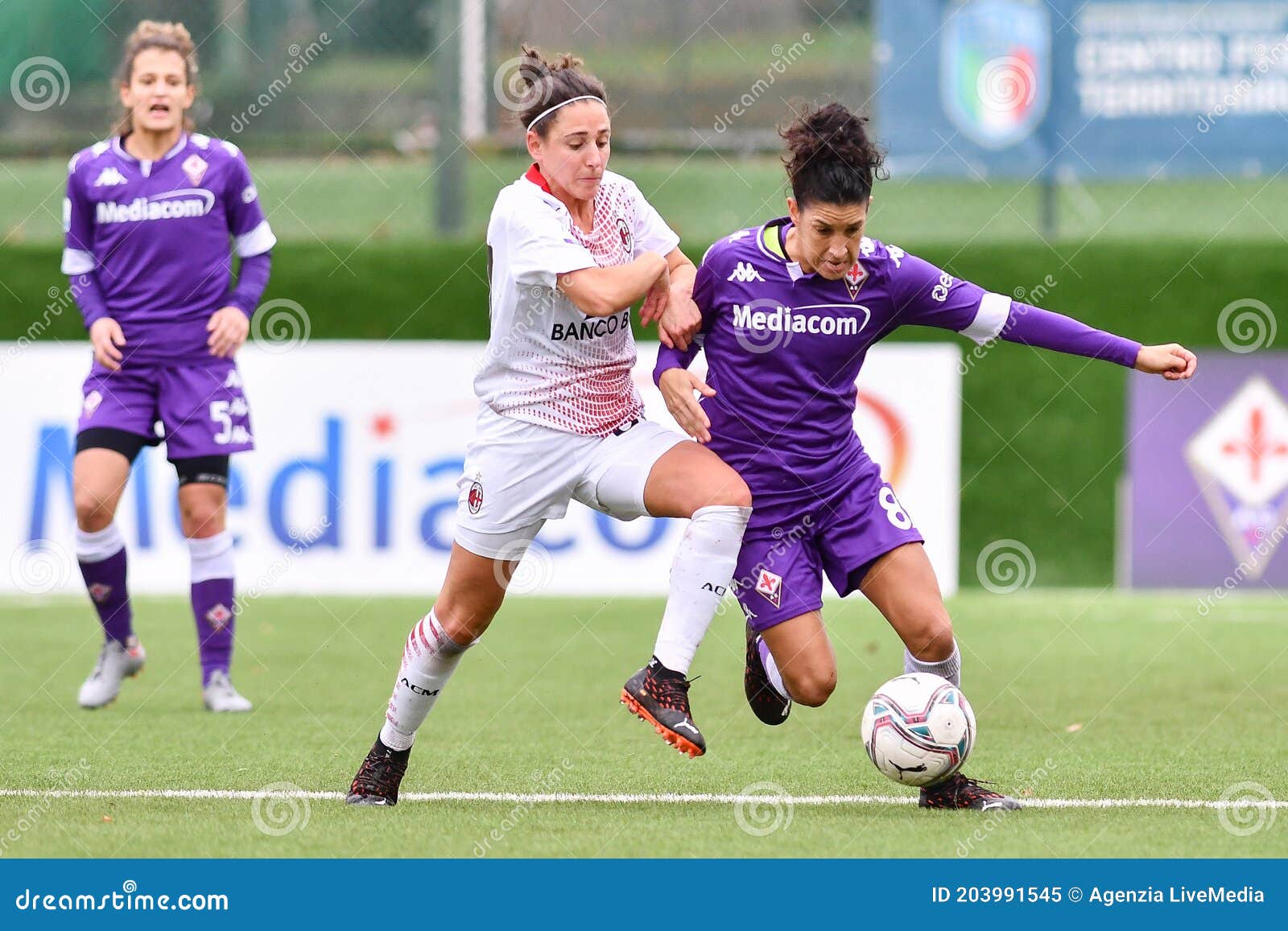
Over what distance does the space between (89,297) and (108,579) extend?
3.64ft

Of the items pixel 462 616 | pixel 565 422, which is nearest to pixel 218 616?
pixel 462 616

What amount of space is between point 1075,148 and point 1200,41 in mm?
1063

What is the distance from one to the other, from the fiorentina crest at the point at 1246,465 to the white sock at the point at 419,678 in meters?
7.06

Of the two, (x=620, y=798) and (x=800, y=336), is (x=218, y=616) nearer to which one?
(x=620, y=798)

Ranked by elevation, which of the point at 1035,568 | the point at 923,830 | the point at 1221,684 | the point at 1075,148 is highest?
the point at 1075,148

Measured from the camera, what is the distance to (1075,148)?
1195 centimetres

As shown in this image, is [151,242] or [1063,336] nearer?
[1063,336]

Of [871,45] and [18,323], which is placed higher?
[871,45]

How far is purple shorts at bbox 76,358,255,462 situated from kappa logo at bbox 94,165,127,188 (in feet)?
2.27

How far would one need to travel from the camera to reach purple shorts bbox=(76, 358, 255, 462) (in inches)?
278

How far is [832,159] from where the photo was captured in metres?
5.05

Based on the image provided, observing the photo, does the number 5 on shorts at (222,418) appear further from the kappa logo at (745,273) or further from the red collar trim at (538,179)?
the kappa logo at (745,273)

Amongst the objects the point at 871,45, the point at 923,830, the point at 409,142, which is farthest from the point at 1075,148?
the point at 923,830
